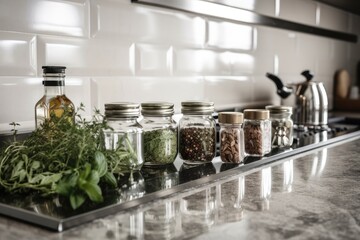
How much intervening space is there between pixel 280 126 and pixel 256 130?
0.18m

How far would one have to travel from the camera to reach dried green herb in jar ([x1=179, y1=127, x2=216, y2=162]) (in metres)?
1.08

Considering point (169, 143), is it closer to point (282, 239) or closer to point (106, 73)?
point (106, 73)

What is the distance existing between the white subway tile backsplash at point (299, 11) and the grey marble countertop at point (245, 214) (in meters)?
1.16

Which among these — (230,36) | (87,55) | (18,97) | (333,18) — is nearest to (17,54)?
(18,97)

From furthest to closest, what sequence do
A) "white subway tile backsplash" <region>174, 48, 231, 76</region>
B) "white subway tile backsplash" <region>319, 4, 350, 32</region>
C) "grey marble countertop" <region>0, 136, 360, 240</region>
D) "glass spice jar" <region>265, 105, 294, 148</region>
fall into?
"white subway tile backsplash" <region>319, 4, 350, 32</region>
"white subway tile backsplash" <region>174, 48, 231, 76</region>
"glass spice jar" <region>265, 105, 294, 148</region>
"grey marble countertop" <region>0, 136, 360, 240</region>

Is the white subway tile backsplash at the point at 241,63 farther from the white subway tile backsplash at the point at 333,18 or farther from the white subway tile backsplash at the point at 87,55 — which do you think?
the white subway tile backsplash at the point at 333,18

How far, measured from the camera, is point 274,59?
2.03 m

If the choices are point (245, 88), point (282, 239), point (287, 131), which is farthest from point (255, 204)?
point (245, 88)

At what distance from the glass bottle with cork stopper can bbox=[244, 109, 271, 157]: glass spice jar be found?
438 millimetres

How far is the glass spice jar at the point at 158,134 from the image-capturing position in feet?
3.35

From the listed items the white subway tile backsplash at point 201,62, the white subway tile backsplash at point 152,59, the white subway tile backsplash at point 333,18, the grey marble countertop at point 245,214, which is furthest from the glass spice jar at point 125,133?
the white subway tile backsplash at point 333,18

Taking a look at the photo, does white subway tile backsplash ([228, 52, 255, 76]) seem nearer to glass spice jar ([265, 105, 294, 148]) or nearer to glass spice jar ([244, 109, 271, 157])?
glass spice jar ([265, 105, 294, 148])

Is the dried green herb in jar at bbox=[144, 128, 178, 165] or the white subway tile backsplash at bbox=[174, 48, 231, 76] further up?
the white subway tile backsplash at bbox=[174, 48, 231, 76]

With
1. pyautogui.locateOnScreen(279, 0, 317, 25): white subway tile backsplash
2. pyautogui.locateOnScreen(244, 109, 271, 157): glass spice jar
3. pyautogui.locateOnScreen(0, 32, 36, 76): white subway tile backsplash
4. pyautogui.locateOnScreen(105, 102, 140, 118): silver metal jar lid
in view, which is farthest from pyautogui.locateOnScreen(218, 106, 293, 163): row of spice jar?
pyautogui.locateOnScreen(279, 0, 317, 25): white subway tile backsplash
